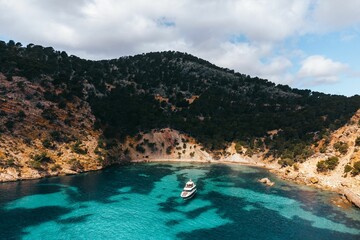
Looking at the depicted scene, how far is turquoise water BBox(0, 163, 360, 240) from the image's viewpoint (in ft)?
203

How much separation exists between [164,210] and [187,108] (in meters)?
107

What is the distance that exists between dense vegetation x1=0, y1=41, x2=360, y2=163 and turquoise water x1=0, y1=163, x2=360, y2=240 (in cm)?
3037

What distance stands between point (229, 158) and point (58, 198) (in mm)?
82979

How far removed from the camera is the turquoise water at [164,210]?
62.0 m

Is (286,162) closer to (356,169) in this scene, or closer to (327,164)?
(327,164)

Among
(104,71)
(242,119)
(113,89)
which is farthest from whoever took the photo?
(104,71)

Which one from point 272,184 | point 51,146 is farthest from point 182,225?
point 51,146

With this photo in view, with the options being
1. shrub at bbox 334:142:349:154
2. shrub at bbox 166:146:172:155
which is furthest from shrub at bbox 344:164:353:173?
shrub at bbox 166:146:172:155

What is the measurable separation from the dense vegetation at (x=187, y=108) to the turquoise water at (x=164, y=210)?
3037 centimetres

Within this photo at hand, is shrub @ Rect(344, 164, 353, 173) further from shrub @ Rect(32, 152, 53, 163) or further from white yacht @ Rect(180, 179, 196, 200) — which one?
shrub @ Rect(32, 152, 53, 163)

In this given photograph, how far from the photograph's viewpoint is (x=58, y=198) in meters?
83.0

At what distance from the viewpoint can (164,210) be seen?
75062 millimetres

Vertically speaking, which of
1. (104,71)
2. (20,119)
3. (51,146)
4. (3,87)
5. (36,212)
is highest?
(104,71)

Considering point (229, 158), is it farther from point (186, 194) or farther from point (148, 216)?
point (148, 216)
